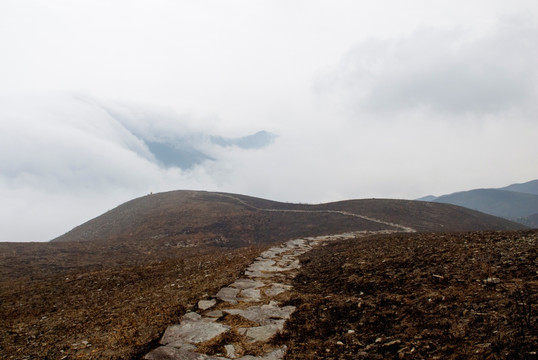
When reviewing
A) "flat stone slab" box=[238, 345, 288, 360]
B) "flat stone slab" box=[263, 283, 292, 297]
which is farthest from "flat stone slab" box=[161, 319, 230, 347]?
"flat stone slab" box=[263, 283, 292, 297]

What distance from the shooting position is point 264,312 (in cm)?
714

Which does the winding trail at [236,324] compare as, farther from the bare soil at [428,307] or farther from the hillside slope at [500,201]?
the hillside slope at [500,201]

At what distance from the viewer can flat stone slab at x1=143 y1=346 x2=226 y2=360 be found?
4.89 m

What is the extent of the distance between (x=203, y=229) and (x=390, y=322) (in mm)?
31851

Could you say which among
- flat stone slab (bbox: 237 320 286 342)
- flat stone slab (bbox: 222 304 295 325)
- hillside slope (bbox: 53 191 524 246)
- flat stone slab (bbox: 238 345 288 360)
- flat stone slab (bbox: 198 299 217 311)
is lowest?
flat stone slab (bbox: 238 345 288 360)

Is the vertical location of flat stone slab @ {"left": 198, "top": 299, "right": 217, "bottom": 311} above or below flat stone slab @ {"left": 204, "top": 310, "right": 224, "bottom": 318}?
above

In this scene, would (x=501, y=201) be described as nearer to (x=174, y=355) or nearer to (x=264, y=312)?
(x=264, y=312)

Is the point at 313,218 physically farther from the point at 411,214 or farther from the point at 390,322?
the point at 390,322

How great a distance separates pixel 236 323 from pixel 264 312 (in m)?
0.89

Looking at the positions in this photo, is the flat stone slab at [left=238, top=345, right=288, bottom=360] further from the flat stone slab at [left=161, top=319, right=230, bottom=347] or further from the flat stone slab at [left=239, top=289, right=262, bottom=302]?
the flat stone slab at [left=239, top=289, right=262, bottom=302]

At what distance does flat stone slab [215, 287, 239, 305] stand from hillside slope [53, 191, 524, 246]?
22.0 m

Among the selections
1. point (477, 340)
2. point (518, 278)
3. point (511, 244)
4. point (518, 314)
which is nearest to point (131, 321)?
point (477, 340)

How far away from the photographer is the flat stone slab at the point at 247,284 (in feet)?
30.8

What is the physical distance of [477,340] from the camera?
4.15 metres
